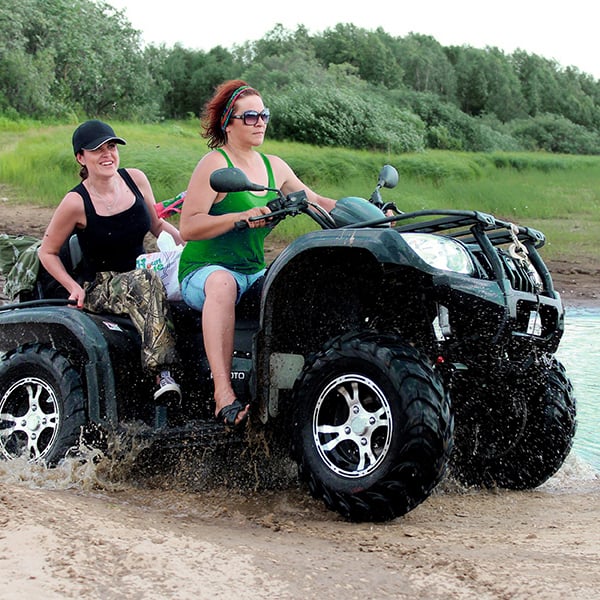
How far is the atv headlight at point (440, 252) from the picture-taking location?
4.82 meters

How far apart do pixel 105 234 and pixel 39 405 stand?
909 mm

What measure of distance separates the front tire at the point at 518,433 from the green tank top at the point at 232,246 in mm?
1146

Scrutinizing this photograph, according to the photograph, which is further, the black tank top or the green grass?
the green grass

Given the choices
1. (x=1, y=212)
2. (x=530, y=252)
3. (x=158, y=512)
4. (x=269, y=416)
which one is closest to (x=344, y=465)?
(x=269, y=416)

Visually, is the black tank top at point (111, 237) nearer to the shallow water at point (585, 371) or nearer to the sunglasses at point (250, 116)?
the sunglasses at point (250, 116)

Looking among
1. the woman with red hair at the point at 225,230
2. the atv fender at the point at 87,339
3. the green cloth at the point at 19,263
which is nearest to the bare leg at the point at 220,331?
the woman with red hair at the point at 225,230

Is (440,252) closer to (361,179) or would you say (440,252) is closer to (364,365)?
(364,365)

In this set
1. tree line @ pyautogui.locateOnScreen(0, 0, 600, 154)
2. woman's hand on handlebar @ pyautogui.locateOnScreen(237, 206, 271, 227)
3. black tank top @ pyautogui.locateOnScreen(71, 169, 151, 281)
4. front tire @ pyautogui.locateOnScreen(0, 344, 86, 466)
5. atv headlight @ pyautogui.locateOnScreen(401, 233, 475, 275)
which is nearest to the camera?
atv headlight @ pyautogui.locateOnScreen(401, 233, 475, 275)

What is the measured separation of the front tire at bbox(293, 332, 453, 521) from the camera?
466cm

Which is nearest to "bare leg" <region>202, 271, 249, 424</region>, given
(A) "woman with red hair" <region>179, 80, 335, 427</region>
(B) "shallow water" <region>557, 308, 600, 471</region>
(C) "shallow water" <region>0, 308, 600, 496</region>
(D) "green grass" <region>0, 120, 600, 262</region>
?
(A) "woman with red hair" <region>179, 80, 335, 427</region>

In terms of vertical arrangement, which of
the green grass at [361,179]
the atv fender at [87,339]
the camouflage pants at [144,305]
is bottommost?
the atv fender at [87,339]

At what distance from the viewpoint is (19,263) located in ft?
20.9

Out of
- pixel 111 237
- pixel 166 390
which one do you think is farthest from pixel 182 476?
pixel 111 237

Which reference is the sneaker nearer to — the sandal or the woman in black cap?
the woman in black cap
